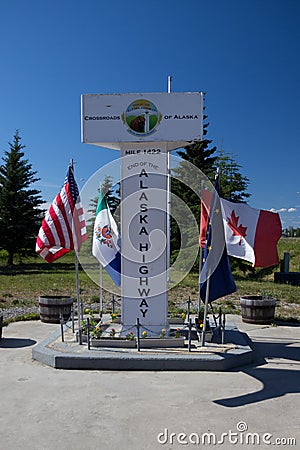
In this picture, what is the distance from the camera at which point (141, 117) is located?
9.02 m

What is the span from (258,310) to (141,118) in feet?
19.4

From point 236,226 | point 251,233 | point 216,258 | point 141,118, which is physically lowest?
point 216,258

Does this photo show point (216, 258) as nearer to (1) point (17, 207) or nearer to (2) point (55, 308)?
(2) point (55, 308)

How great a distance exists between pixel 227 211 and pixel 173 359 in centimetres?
301

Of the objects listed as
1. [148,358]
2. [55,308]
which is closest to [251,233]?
[148,358]

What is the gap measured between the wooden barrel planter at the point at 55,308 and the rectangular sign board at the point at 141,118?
4835 millimetres

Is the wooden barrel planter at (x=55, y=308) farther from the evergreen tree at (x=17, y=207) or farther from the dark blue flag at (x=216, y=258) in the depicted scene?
the evergreen tree at (x=17, y=207)

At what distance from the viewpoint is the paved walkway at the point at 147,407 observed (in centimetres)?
510

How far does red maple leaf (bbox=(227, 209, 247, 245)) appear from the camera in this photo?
8.93m

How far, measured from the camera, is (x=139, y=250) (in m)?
9.16

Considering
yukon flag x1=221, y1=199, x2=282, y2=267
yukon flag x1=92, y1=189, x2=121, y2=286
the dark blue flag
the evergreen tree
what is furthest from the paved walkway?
the evergreen tree

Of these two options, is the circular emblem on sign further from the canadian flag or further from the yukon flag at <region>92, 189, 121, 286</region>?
the yukon flag at <region>92, 189, 121, 286</region>

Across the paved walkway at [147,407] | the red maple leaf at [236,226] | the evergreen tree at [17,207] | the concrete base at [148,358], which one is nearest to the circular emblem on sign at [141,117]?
the red maple leaf at [236,226]

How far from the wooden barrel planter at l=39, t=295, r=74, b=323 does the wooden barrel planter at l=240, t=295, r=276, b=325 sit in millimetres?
4490
